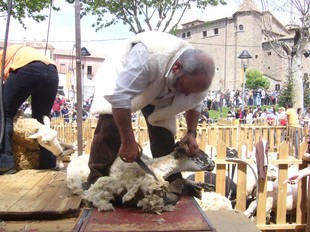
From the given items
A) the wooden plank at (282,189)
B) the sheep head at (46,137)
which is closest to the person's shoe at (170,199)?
the sheep head at (46,137)

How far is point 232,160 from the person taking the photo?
15.7ft

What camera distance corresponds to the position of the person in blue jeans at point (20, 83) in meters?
3.47

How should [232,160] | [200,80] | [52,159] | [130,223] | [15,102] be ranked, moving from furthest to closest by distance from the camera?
[232,160]
[52,159]
[15,102]
[200,80]
[130,223]

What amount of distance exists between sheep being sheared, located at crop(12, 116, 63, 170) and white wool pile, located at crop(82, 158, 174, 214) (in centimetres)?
125

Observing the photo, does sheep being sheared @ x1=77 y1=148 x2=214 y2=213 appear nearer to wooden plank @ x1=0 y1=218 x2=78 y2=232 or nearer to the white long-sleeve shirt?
wooden plank @ x1=0 y1=218 x2=78 y2=232

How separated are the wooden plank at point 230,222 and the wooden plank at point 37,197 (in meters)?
0.91

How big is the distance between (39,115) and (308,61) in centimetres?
6561

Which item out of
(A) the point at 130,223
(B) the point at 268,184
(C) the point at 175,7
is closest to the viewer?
(A) the point at 130,223

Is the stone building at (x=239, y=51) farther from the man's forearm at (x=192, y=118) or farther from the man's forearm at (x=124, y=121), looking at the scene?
the man's forearm at (x=124, y=121)

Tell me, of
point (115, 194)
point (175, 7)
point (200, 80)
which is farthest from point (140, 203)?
point (175, 7)

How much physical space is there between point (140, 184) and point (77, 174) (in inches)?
27.7

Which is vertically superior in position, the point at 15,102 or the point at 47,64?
the point at 47,64

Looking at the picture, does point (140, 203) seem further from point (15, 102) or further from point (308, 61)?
point (308, 61)

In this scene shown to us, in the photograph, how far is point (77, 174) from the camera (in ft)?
9.49
